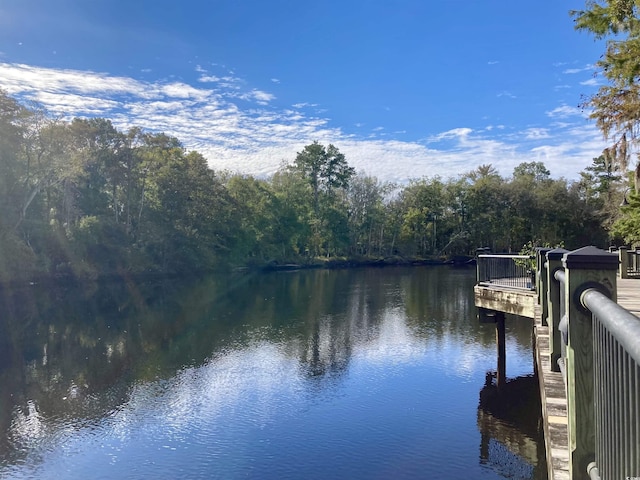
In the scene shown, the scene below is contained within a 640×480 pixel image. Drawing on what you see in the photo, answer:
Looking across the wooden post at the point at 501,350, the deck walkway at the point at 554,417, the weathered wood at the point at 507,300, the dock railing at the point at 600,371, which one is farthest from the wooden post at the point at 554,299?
the wooden post at the point at 501,350

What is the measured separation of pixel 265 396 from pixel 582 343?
427 inches

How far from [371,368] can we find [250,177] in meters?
44.6

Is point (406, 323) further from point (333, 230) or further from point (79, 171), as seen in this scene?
point (333, 230)

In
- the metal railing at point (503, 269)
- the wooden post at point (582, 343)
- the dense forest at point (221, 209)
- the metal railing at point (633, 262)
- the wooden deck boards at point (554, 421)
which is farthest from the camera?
the dense forest at point (221, 209)

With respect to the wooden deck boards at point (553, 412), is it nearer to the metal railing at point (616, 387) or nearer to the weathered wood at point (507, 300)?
the metal railing at point (616, 387)

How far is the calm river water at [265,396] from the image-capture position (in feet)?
29.2

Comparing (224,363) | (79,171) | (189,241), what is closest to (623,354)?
(224,363)

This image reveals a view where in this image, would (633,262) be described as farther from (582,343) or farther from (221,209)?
(221,209)

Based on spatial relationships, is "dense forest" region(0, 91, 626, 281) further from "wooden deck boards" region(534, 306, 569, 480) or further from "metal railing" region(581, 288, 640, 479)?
"metal railing" region(581, 288, 640, 479)

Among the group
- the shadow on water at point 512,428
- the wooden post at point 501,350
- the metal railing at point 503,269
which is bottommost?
the shadow on water at point 512,428

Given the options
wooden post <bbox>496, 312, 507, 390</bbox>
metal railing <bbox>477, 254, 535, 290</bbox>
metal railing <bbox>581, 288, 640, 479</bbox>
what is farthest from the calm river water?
metal railing <bbox>581, 288, 640, 479</bbox>

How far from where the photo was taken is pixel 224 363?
50.1 feet

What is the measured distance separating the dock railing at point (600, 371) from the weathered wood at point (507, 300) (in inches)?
325

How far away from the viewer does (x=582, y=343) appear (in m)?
2.28
